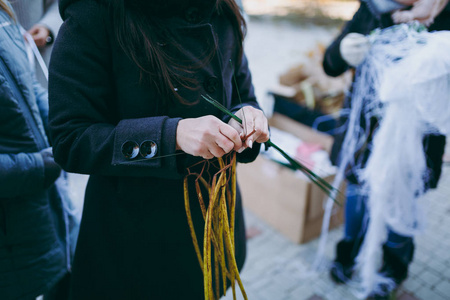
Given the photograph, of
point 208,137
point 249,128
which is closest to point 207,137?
point 208,137

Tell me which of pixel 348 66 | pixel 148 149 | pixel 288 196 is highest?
pixel 348 66

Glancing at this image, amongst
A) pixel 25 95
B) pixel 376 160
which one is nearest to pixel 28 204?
pixel 25 95

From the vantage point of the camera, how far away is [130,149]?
0.91 meters

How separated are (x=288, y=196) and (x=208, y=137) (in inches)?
72.4

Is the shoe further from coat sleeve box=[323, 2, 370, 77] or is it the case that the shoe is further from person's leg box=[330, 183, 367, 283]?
coat sleeve box=[323, 2, 370, 77]

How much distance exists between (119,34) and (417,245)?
8.77 ft

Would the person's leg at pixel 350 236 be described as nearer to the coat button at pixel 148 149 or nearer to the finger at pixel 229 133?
the finger at pixel 229 133

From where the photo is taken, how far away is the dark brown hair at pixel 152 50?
3.01 feet

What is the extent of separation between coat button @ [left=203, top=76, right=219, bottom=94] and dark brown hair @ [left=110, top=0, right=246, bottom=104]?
0.13ft

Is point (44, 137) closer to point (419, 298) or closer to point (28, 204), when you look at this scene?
Answer: point (28, 204)

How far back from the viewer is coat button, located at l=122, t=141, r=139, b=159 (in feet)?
2.95

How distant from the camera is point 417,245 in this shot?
2594mm

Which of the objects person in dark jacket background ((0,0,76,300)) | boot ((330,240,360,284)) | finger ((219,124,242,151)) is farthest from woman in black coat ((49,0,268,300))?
boot ((330,240,360,284))

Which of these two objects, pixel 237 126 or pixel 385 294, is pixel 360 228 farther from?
pixel 237 126
